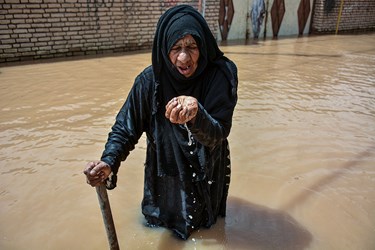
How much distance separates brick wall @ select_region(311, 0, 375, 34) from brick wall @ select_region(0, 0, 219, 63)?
6.58 m

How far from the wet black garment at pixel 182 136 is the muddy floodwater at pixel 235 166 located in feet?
0.90

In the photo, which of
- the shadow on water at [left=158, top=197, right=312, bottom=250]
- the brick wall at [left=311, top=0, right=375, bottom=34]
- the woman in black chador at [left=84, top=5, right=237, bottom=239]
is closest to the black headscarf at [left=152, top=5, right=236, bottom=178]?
the woman in black chador at [left=84, top=5, right=237, bottom=239]

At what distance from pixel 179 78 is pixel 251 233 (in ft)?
4.22

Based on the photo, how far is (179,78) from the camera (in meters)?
1.76

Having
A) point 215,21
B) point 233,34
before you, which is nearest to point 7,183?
point 215,21

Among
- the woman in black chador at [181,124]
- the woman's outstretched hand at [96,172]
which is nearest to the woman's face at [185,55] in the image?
the woman in black chador at [181,124]

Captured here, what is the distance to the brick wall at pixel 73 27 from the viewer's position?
687cm

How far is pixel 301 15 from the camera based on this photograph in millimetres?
13172

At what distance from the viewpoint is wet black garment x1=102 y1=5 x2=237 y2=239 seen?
1709mm

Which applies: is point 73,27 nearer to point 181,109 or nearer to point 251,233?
point 251,233

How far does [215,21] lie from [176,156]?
944 centimetres

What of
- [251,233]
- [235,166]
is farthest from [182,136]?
[235,166]

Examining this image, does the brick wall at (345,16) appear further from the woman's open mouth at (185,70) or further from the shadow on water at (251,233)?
the woman's open mouth at (185,70)

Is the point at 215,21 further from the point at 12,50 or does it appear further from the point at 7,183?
the point at 7,183
